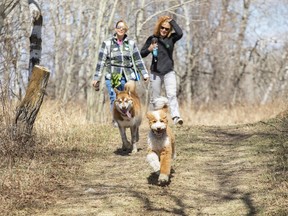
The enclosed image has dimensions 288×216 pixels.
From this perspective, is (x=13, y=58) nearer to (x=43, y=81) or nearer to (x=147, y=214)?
(x=43, y=81)

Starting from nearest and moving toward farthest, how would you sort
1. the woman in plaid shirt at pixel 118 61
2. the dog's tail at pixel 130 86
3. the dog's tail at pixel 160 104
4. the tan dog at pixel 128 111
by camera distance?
the dog's tail at pixel 160 104 → the tan dog at pixel 128 111 → the dog's tail at pixel 130 86 → the woman in plaid shirt at pixel 118 61

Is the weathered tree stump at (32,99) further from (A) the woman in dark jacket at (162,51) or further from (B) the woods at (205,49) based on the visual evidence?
(B) the woods at (205,49)

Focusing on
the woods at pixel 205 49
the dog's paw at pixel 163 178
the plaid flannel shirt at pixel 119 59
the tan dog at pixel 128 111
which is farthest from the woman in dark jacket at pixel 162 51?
the woods at pixel 205 49

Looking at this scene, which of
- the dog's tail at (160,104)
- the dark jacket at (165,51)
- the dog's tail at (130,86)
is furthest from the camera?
the dark jacket at (165,51)

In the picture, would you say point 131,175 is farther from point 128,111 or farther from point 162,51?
point 162,51

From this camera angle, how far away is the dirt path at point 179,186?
5.32 metres

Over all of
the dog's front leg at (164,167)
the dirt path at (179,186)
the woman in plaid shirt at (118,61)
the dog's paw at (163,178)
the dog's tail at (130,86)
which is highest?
the woman in plaid shirt at (118,61)

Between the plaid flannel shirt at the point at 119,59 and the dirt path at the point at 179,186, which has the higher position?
the plaid flannel shirt at the point at 119,59

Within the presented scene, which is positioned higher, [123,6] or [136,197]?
[123,6]

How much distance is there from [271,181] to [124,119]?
2.63m

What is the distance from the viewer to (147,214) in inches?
203

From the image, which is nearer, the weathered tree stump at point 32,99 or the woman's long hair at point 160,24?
the weathered tree stump at point 32,99

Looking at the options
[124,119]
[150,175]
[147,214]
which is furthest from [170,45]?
[147,214]

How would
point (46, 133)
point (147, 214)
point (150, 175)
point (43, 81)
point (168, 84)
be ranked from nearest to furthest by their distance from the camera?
point (147, 214), point (150, 175), point (43, 81), point (46, 133), point (168, 84)
